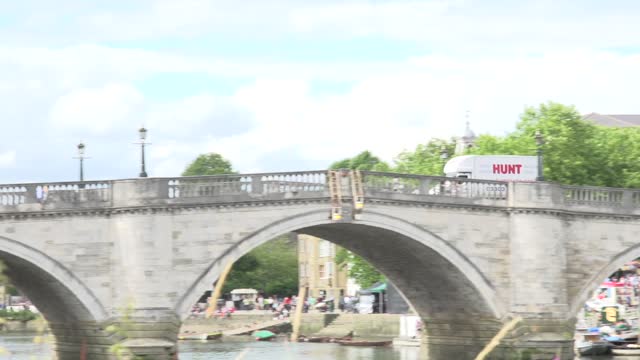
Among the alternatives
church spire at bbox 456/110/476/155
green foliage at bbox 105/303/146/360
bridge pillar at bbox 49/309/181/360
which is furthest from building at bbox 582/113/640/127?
green foliage at bbox 105/303/146/360

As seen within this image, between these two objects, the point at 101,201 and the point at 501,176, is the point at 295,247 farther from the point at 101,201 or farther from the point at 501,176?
the point at 101,201

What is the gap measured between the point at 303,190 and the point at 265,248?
241 ft

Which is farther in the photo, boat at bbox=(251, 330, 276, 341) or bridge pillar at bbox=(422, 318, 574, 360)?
boat at bbox=(251, 330, 276, 341)

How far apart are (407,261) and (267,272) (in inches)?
2420

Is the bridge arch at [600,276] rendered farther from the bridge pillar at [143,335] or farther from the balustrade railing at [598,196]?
the bridge pillar at [143,335]

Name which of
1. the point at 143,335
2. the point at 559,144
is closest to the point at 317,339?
the point at 559,144

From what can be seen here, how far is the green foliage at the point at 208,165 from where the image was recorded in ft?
377

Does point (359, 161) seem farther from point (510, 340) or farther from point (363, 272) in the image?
point (510, 340)

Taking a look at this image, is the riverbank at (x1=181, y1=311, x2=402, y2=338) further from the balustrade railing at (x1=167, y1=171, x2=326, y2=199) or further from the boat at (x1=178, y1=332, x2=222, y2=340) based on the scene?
the balustrade railing at (x1=167, y1=171, x2=326, y2=199)

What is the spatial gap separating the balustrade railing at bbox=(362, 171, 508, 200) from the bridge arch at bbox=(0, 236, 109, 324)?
8.99m

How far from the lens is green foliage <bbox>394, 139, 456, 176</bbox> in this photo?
66.4 meters

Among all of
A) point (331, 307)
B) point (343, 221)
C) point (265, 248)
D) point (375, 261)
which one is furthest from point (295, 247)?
point (343, 221)

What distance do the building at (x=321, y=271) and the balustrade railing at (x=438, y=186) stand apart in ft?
198

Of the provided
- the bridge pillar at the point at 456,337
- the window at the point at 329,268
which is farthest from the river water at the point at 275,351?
the window at the point at 329,268
